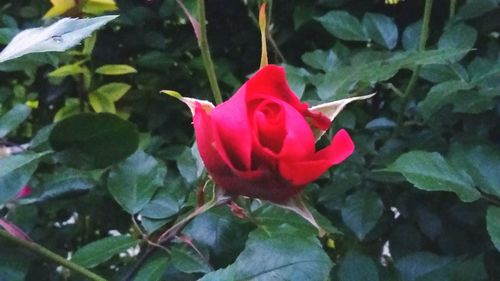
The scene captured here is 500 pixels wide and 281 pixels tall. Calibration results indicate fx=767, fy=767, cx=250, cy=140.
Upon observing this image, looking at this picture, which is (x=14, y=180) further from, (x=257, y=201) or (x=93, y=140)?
(x=257, y=201)

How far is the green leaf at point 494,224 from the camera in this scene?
25.3 inches

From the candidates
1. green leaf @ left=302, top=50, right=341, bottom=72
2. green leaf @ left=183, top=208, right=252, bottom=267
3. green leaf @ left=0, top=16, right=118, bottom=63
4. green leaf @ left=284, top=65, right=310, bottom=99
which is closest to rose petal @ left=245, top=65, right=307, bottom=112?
green leaf @ left=0, top=16, right=118, bottom=63

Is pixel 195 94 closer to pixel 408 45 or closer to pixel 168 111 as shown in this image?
pixel 168 111

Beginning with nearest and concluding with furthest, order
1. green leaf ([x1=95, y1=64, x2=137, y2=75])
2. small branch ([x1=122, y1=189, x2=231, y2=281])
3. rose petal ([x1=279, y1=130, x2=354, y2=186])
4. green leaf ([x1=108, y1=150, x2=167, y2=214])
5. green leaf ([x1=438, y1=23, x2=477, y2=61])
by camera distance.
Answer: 1. rose petal ([x1=279, y1=130, x2=354, y2=186])
2. small branch ([x1=122, y1=189, x2=231, y2=281])
3. green leaf ([x1=108, y1=150, x2=167, y2=214])
4. green leaf ([x1=438, y1=23, x2=477, y2=61])
5. green leaf ([x1=95, y1=64, x2=137, y2=75])

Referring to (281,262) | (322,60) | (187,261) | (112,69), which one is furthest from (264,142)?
(112,69)

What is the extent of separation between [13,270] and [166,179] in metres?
0.22

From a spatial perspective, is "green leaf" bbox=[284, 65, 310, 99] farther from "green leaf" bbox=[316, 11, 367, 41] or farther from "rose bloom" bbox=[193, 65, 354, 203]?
"rose bloom" bbox=[193, 65, 354, 203]

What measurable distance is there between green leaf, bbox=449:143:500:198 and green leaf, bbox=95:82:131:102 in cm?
47

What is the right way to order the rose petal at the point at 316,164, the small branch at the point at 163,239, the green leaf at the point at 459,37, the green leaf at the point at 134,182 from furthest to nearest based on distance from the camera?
the green leaf at the point at 459,37, the green leaf at the point at 134,182, the small branch at the point at 163,239, the rose petal at the point at 316,164

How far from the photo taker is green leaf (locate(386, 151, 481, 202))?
0.67 m

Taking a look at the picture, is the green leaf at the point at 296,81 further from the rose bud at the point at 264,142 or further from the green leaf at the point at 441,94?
the rose bud at the point at 264,142

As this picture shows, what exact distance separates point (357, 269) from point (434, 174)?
0.11 m

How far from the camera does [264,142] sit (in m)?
0.45

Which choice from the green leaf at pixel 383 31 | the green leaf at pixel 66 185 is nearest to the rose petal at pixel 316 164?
the green leaf at pixel 66 185
